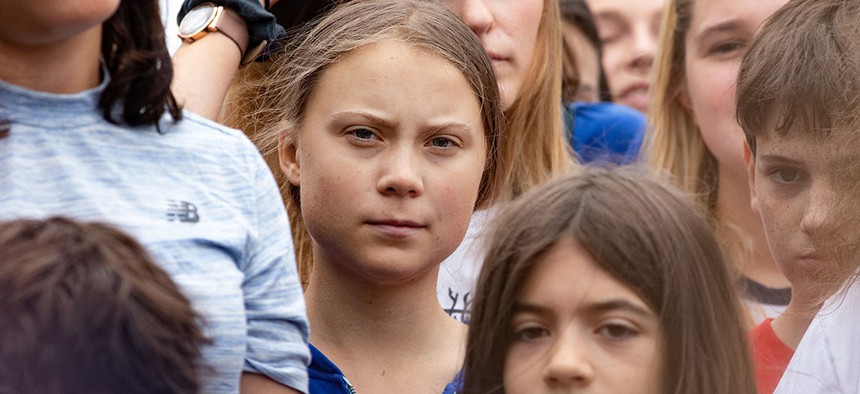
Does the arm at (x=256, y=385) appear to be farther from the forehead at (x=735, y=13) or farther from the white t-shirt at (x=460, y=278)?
the forehead at (x=735, y=13)

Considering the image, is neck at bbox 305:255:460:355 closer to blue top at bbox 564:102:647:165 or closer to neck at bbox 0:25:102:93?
neck at bbox 0:25:102:93

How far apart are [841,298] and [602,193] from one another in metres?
0.53

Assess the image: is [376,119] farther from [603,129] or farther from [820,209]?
[603,129]

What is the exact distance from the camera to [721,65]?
3248 millimetres

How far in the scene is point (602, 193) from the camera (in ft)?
6.64

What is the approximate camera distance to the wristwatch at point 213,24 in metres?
2.47

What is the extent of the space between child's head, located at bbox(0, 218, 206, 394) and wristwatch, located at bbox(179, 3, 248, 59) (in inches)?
42.6

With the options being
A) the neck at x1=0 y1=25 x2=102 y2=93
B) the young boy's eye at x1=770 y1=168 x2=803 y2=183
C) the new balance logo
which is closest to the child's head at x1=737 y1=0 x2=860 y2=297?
the young boy's eye at x1=770 y1=168 x2=803 y2=183

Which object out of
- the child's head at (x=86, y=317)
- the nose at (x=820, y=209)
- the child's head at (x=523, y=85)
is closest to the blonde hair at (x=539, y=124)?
the child's head at (x=523, y=85)

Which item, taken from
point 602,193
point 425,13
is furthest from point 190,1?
point 602,193

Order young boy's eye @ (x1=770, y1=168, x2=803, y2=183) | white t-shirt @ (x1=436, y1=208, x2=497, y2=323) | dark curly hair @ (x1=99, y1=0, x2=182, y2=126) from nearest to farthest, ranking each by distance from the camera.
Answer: dark curly hair @ (x1=99, y1=0, x2=182, y2=126), young boy's eye @ (x1=770, y1=168, x2=803, y2=183), white t-shirt @ (x1=436, y1=208, x2=497, y2=323)

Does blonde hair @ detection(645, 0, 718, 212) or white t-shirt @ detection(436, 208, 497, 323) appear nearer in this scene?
white t-shirt @ detection(436, 208, 497, 323)

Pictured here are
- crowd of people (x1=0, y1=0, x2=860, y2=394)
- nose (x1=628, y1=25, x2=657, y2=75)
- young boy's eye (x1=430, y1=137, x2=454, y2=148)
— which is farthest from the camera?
nose (x1=628, y1=25, x2=657, y2=75)

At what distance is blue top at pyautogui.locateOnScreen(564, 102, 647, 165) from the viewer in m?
3.52
